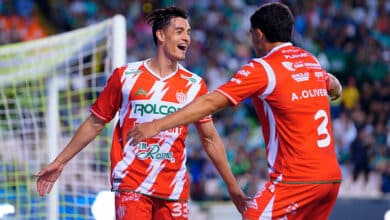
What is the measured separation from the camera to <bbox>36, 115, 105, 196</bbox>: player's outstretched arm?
670 cm

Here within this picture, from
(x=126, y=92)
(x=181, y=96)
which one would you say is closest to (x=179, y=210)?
(x=181, y=96)

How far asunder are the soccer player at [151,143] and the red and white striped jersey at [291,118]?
90 centimetres

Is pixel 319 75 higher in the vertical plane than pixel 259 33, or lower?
lower

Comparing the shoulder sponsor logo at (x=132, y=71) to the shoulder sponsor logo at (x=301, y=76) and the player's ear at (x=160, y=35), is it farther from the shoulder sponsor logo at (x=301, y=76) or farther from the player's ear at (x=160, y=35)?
the shoulder sponsor logo at (x=301, y=76)

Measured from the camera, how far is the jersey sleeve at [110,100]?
22.2ft

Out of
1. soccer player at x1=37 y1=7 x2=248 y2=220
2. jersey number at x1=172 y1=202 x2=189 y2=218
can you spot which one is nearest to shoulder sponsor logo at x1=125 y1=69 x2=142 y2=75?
soccer player at x1=37 y1=7 x2=248 y2=220

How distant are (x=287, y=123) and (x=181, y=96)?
4.10 feet

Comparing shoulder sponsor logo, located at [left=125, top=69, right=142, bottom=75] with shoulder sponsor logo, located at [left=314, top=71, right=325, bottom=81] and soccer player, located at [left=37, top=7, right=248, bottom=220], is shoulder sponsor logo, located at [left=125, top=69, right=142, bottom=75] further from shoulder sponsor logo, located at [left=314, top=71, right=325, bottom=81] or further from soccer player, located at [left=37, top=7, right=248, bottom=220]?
shoulder sponsor logo, located at [left=314, top=71, right=325, bottom=81]

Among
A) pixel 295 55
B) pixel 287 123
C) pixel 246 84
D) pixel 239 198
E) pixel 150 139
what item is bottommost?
pixel 239 198

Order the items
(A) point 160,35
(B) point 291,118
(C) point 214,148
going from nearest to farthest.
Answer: (B) point 291,118
(C) point 214,148
(A) point 160,35

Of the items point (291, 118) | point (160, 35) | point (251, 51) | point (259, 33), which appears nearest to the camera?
point (291, 118)

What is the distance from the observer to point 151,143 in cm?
664

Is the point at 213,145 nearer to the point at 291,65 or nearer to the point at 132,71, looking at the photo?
the point at 132,71

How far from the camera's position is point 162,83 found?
6773 mm
